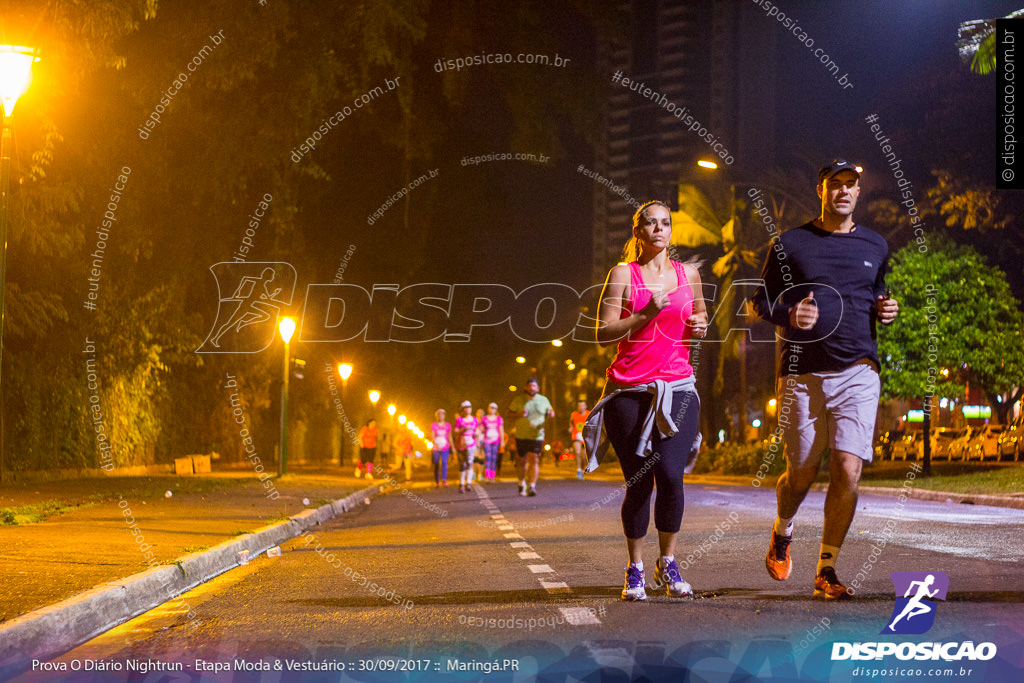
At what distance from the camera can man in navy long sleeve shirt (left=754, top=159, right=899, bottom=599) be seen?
6094 millimetres

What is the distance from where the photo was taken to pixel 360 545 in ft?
38.7

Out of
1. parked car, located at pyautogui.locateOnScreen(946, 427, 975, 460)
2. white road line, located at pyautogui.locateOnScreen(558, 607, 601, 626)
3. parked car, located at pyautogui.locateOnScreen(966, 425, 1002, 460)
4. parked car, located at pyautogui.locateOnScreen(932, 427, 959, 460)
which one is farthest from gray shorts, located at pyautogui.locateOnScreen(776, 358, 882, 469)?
parked car, located at pyautogui.locateOnScreen(932, 427, 959, 460)

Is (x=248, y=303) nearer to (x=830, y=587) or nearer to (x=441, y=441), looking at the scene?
(x=441, y=441)

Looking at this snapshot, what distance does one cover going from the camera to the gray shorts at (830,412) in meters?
6.08

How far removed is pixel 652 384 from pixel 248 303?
2315 cm

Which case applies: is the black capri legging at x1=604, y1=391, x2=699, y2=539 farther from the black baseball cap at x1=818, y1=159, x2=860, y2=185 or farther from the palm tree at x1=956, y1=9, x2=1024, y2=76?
the palm tree at x1=956, y1=9, x2=1024, y2=76

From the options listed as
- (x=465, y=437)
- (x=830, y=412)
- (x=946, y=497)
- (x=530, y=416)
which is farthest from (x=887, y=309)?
(x=465, y=437)

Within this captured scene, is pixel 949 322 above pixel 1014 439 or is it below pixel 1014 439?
above

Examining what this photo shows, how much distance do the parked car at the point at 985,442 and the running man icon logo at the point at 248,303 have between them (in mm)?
21605

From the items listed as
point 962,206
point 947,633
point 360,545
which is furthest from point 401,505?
point 962,206

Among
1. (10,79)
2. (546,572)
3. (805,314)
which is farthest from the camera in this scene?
(10,79)

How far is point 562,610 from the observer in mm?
6324

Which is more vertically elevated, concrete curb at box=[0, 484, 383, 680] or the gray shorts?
the gray shorts

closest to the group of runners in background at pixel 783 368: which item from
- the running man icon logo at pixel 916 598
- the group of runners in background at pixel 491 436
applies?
the running man icon logo at pixel 916 598
